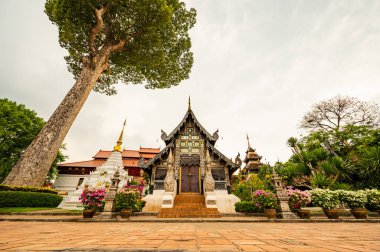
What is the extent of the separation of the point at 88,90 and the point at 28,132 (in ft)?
51.3

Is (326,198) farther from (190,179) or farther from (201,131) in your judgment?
(201,131)

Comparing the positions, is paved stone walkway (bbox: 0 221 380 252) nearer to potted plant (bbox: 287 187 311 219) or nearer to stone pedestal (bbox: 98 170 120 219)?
stone pedestal (bbox: 98 170 120 219)

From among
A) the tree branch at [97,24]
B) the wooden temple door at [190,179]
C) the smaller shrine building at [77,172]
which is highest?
the tree branch at [97,24]

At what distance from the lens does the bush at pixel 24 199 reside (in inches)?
353

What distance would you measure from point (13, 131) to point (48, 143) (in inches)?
620

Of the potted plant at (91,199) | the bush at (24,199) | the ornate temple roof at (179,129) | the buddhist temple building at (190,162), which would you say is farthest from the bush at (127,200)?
the ornate temple roof at (179,129)

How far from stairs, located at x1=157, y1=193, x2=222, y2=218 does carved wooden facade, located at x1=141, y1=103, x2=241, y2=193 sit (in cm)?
166

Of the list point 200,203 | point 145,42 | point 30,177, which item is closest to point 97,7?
point 145,42

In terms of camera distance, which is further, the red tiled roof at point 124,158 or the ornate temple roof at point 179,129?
the red tiled roof at point 124,158

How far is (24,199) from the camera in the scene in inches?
374

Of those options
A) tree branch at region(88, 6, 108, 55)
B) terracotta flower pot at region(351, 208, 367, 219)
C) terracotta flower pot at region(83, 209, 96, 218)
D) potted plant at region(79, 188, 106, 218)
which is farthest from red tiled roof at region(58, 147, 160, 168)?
terracotta flower pot at region(351, 208, 367, 219)

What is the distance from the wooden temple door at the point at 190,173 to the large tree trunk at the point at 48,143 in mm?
9087

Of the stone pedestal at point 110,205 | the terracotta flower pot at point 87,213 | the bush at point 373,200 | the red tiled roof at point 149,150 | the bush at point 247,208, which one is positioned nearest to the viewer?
the terracotta flower pot at point 87,213

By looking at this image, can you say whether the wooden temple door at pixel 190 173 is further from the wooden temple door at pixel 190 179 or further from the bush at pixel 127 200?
the bush at pixel 127 200
